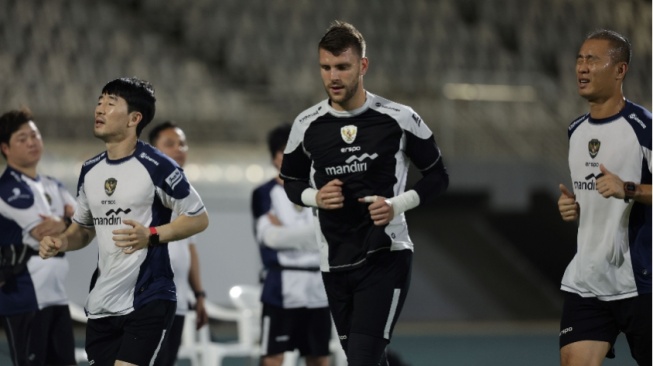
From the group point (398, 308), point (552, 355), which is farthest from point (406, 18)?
point (398, 308)

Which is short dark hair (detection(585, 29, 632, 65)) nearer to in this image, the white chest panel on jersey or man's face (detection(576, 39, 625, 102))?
man's face (detection(576, 39, 625, 102))

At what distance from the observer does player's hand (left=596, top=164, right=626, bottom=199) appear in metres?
5.41

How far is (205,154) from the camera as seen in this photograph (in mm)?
16422

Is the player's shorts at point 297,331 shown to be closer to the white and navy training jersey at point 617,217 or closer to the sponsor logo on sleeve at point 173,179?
the sponsor logo on sleeve at point 173,179

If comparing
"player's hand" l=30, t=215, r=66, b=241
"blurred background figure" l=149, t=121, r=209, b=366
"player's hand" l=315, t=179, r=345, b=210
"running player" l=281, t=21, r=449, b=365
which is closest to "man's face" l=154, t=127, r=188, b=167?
"blurred background figure" l=149, t=121, r=209, b=366

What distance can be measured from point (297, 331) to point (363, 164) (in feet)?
8.57

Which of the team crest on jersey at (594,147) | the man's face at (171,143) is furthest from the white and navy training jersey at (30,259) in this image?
the team crest on jersey at (594,147)

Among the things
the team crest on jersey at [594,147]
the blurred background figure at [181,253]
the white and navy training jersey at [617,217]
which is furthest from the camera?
the blurred background figure at [181,253]

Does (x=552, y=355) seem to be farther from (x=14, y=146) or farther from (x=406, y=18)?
(x=406, y=18)

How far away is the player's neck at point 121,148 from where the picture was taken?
20.3ft

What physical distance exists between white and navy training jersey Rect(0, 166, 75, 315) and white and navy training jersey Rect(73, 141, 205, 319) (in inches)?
56.0

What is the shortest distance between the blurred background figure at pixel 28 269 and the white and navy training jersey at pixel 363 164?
213 cm

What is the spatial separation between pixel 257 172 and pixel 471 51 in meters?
5.46

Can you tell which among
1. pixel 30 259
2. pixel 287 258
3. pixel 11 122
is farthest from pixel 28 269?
pixel 287 258
